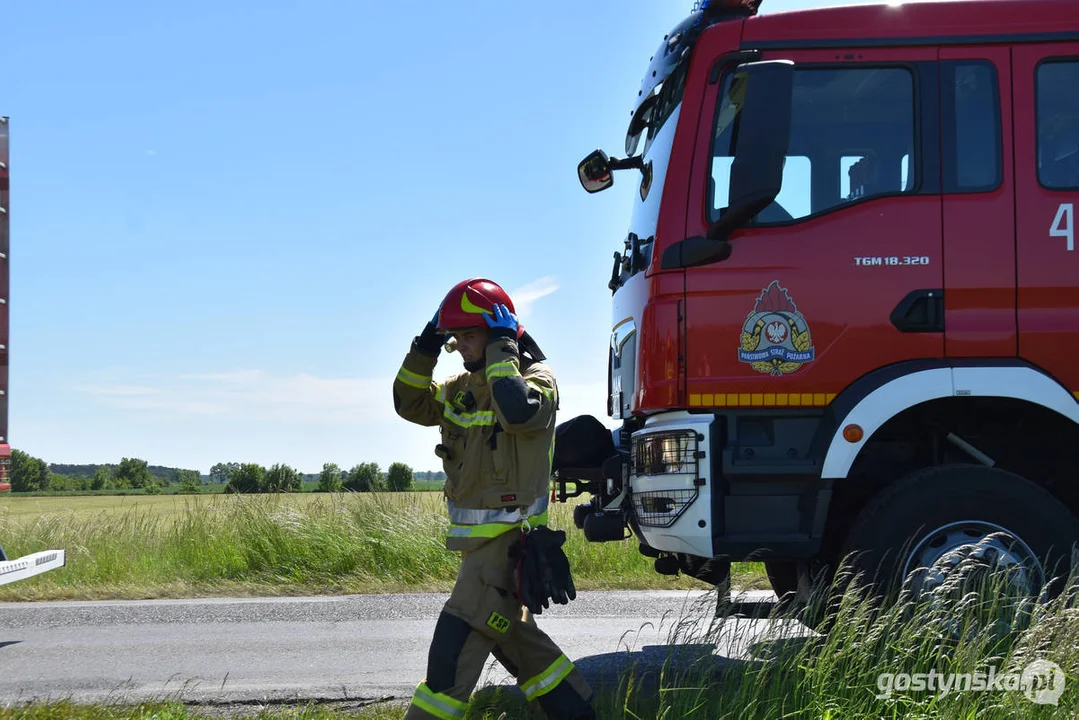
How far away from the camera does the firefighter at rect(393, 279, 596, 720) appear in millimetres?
3578

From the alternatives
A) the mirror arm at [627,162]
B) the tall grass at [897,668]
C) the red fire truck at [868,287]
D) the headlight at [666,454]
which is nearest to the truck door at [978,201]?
the red fire truck at [868,287]

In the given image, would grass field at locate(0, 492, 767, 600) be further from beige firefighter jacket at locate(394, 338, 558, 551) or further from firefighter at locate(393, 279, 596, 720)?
beige firefighter jacket at locate(394, 338, 558, 551)

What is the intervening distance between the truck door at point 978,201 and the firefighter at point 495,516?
194 centimetres

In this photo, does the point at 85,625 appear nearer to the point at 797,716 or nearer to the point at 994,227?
the point at 797,716

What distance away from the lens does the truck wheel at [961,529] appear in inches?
166

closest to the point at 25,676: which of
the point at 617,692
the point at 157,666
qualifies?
the point at 157,666

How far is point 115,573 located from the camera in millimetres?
8328

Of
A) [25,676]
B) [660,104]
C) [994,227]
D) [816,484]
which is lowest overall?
[25,676]

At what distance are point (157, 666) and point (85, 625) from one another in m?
1.53

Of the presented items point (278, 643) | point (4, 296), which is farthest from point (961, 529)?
point (4, 296)

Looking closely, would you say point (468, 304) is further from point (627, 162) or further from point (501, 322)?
point (627, 162)

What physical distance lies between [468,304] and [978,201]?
7.92ft

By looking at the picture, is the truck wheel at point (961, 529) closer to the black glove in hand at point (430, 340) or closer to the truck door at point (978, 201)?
the truck door at point (978, 201)

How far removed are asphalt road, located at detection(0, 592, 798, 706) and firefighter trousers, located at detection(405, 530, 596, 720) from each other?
572mm
